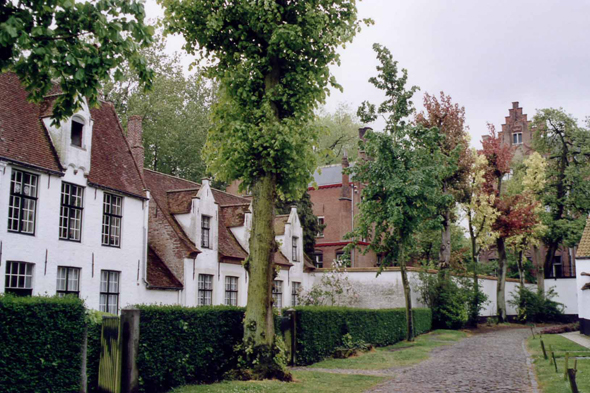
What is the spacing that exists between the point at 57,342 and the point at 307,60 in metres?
9.64

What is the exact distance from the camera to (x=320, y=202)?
5334cm

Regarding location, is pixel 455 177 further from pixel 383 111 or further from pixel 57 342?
pixel 57 342

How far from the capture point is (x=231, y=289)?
29297mm

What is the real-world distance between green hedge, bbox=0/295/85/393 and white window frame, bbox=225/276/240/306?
18515 mm

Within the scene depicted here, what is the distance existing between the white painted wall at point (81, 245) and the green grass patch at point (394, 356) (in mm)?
8691

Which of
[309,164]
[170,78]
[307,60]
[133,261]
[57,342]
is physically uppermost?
[170,78]

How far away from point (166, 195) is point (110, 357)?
58.1 feet

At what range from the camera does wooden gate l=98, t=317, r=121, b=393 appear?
441 inches

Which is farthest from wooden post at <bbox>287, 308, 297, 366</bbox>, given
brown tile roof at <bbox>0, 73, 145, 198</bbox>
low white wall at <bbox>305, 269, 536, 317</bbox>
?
low white wall at <bbox>305, 269, 536, 317</bbox>

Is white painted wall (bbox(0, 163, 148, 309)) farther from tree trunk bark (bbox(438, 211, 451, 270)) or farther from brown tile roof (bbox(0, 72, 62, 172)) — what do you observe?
tree trunk bark (bbox(438, 211, 451, 270))

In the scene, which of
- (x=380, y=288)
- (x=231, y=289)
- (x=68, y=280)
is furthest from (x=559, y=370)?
(x=380, y=288)

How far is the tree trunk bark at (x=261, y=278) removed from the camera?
14.2 metres

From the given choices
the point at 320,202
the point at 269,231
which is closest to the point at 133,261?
the point at 269,231

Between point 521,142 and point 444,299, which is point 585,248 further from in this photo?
point 521,142
